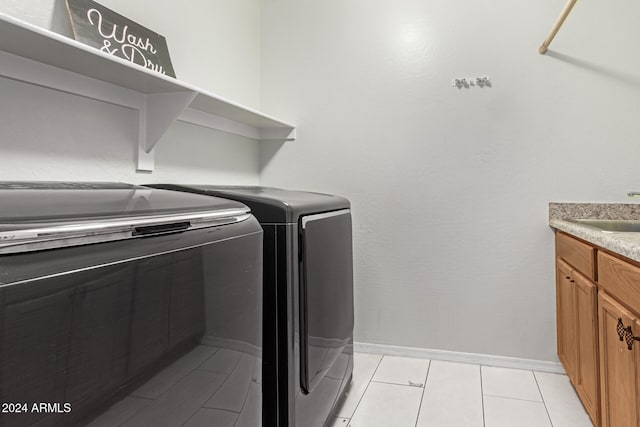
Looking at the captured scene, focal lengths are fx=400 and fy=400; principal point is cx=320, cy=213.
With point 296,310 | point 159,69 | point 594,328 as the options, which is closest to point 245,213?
point 296,310

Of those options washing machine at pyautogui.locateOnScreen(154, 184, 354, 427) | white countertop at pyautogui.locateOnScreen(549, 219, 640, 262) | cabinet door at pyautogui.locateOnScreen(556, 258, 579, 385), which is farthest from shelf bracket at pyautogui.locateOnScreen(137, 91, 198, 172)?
cabinet door at pyautogui.locateOnScreen(556, 258, 579, 385)

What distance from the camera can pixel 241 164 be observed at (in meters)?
2.48

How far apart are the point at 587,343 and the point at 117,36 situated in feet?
7.15

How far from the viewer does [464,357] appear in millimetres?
2328

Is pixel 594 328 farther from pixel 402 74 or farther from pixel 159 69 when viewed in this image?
pixel 159 69

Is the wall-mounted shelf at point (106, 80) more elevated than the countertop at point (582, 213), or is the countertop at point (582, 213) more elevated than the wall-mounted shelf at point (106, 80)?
the wall-mounted shelf at point (106, 80)

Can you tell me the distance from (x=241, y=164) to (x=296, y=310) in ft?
4.45

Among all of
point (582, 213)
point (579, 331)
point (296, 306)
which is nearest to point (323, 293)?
point (296, 306)

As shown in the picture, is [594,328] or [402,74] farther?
[402,74]

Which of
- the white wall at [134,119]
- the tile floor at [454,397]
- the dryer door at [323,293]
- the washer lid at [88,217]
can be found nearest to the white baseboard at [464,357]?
the tile floor at [454,397]

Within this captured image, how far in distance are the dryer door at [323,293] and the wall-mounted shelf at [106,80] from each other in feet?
2.41

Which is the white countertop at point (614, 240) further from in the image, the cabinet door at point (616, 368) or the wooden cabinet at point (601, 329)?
the cabinet door at point (616, 368)

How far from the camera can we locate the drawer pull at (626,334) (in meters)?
1.16

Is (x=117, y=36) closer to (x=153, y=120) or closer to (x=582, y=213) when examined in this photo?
(x=153, y=120)
